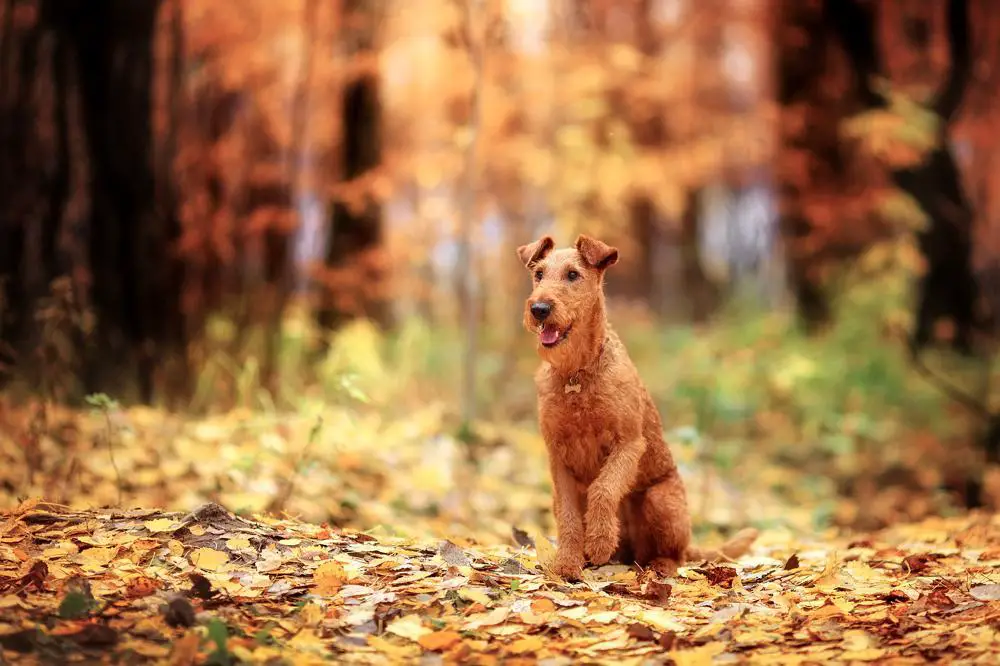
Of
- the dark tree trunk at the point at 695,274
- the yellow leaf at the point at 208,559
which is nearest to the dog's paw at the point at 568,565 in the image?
the yellow leaf at the point at 208,559

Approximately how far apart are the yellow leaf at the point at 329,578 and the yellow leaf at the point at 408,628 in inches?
17.1

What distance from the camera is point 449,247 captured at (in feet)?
65.8

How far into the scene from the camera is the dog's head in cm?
467

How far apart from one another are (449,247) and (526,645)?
53.8 feet

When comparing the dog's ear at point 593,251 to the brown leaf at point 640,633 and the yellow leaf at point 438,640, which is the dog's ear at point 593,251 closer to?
the brown leaf at point 640,633

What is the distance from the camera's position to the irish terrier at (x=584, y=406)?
4.80 metres

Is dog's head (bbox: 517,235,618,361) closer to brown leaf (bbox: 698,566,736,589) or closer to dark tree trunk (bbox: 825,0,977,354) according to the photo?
brown leaf (bbox: 698,566,736,589)

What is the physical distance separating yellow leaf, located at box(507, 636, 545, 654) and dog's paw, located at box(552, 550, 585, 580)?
0.83 m

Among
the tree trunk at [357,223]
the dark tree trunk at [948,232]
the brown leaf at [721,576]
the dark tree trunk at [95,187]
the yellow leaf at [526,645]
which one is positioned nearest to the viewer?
the yellow leaf at [526,645]

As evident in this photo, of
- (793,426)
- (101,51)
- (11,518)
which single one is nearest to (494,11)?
(101,51)

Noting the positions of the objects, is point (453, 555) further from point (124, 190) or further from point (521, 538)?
point (124, 190)

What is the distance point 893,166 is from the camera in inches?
535

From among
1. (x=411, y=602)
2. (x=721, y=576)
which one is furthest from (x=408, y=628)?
(x=721, y=576)

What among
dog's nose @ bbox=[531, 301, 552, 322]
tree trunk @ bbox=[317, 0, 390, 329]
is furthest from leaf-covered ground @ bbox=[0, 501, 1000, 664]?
tree trunk @ bbox=[317, 0, 390, 329]
